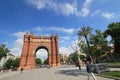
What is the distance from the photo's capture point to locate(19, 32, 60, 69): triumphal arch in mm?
55719

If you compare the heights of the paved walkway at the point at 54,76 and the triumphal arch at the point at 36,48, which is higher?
the triumphal arch at the point at 36,48

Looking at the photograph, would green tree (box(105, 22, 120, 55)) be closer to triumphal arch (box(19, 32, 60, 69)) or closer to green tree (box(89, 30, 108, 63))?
green tree (box(89, 30, 108, 63))

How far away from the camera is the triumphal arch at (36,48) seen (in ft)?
183

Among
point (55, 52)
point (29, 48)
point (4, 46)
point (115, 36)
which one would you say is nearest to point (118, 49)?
point (115, 36)

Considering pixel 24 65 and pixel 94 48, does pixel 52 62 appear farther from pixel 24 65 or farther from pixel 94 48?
pixel 94 48

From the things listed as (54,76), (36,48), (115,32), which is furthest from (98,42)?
(54,76)

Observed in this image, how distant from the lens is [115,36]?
173 ft

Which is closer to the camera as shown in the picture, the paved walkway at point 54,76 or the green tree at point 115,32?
the paved walkway at point 54,76

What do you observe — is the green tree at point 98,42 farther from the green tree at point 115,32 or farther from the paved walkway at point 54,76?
the paved walkway at point 54,76

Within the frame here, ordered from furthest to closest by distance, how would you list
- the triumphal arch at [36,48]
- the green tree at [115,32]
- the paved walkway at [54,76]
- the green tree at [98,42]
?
the green tree at [98,42] < the triumphal arch at [36,48] < the green tree at [115,32] < the paved walkway at [54,76]

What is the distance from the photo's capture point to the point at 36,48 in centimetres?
5775

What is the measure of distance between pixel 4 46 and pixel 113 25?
49920mm

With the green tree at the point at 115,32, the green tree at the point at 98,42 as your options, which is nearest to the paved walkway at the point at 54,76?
the green tree at the point at 115,32

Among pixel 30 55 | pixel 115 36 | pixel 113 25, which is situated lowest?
pixel 30 55
